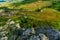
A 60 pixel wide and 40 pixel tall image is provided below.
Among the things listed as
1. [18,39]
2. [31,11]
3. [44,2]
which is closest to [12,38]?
[18,39]

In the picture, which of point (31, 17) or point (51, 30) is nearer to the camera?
point (51, 30)

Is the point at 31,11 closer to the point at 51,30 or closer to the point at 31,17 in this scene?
the point at 31,17

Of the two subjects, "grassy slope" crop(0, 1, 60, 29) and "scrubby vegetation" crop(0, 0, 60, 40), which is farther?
"grassy slope" crop(0, 1, 60, 29)

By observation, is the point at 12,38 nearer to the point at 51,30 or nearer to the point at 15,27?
the point at 15,27

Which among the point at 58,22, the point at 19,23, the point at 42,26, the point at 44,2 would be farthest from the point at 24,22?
the point at 44,2

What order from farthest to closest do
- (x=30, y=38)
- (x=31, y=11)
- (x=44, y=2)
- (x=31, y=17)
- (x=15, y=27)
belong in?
(x=44, y=2) < (x=31, y=11) < (x=31, y=17) < (x=15, y=27) < (x=30, y=38)

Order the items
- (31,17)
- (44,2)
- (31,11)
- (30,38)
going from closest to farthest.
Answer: (30,38)
(31,17)
(31,11)
(44,2)

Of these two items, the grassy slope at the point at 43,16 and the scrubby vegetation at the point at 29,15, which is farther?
the grassy slope at the point at 43,16

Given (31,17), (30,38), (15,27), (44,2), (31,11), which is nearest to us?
(30,38)

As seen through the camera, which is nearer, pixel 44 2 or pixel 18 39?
pixel 18 39
